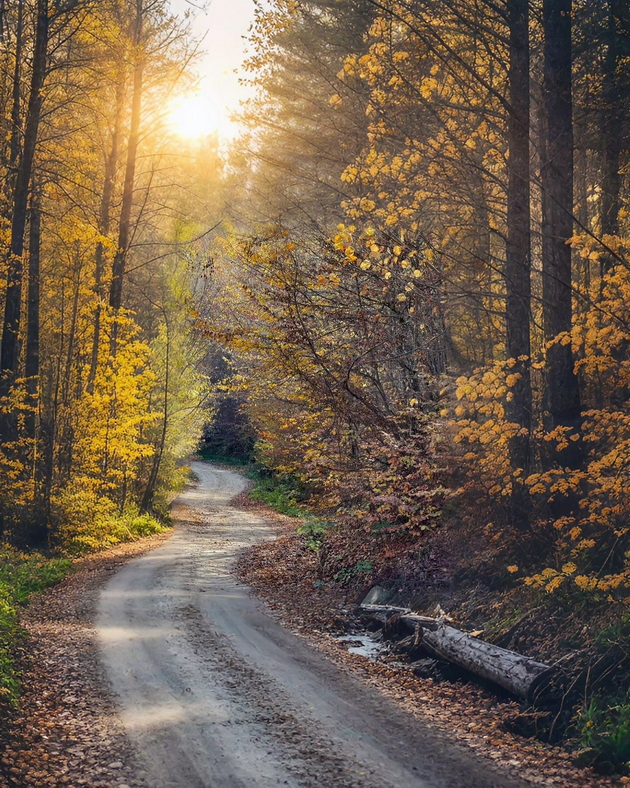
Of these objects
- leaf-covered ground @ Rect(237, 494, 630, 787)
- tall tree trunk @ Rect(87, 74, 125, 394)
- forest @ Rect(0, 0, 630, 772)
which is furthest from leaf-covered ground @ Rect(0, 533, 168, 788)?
tall tree trunk @ Rect(87, 74, 125, 394)

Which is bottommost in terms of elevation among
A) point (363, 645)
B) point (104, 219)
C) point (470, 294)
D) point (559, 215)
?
point (363, 645)

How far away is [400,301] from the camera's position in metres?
11.4

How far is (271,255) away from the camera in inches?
443

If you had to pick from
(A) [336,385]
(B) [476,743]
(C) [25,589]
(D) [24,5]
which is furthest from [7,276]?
(B) [476,743]

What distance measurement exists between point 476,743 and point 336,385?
255 inches

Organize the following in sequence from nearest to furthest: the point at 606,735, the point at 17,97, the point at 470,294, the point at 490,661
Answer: the point at 606,735, the point at 490,661, the point at 470,294, the point at 17,97

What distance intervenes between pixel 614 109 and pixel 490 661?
30.0 feet

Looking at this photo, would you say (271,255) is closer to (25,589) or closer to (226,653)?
(226,653)

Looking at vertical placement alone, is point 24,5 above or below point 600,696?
above

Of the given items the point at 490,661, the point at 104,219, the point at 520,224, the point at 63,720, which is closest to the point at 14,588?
the point at 63,720

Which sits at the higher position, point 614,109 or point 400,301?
point 614,109

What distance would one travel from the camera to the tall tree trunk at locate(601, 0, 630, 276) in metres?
11.3

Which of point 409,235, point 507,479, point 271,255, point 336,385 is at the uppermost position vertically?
point 409,235

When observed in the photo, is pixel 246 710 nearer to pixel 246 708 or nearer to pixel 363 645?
pixel 246 708
